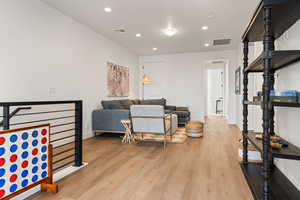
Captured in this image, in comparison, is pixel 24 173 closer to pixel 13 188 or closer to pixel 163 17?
pixel 13 188

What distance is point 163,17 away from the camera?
3955 millimetres

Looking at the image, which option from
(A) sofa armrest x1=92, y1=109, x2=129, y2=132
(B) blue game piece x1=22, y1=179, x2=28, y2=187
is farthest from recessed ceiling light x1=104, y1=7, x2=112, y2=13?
(B) blue game piece x1=22, y1=179, x2=28, y2=187

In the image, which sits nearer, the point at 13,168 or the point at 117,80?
the point at 13,168

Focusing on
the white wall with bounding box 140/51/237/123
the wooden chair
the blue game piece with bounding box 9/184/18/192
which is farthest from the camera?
the white wall with bounding box 140/51/237/123

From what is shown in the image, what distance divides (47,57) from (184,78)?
17.1ft

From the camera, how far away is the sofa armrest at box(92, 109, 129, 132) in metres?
4.52

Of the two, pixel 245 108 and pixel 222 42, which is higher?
pixel 222 42

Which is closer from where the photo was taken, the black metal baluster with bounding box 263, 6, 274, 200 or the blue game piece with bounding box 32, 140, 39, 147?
the black metal baluster with bounding box 263, 6, 274, 200

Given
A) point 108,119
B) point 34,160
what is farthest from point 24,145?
point 108,119

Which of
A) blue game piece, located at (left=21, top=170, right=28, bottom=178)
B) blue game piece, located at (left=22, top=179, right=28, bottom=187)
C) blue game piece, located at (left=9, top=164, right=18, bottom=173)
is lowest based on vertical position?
blue game piece, located at (left=22, top=179, right=28, bottom=187)

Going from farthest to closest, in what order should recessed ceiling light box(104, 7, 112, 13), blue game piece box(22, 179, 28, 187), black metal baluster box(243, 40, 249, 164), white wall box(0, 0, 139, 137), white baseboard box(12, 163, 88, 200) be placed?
recessed ceiling light box(104, 7, 112, 13) → white wall box(0, 0, 139, 137) → black metal baluster box(243, 40, 249, 164) → white baseboard box(12, 163, 88, 200) → blue game piece box(22, 179, 28, 187)

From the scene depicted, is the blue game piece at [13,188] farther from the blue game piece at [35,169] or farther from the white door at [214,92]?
the white door at [214,92]

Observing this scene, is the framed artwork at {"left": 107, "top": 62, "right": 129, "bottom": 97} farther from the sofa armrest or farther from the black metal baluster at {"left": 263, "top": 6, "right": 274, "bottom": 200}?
the black metal baluster at {"left": 263, "top": 6, "right": 274, "bottom": 200}

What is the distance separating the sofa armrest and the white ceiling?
2.18 metres
